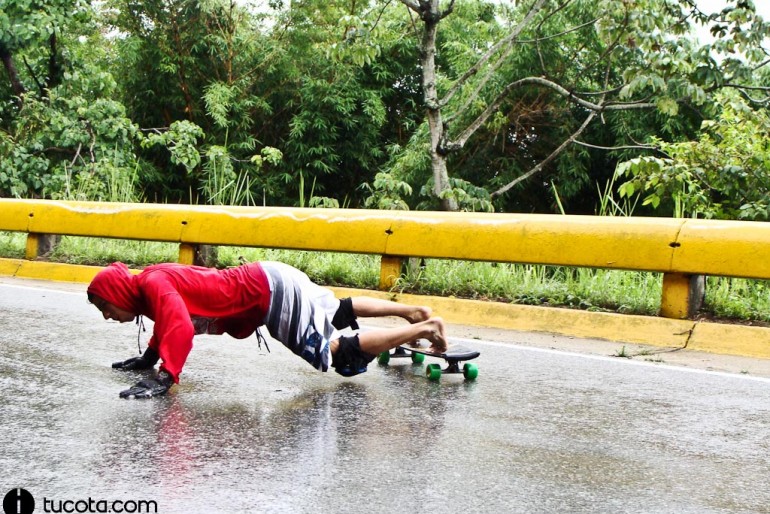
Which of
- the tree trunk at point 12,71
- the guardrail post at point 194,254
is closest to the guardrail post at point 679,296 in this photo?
the guardrail post at point 194,254

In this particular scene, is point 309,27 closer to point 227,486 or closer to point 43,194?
point 43,194

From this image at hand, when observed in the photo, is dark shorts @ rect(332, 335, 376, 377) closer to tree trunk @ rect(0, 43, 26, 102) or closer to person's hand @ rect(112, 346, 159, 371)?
person's hand @ rect(112, 346, 159, 371)

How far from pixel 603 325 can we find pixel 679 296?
1.97ft

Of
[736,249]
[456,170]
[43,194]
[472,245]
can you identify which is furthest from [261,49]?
[736,249]

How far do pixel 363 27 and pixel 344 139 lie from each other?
39.6 ft

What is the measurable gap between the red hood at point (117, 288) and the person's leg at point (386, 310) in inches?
51.2

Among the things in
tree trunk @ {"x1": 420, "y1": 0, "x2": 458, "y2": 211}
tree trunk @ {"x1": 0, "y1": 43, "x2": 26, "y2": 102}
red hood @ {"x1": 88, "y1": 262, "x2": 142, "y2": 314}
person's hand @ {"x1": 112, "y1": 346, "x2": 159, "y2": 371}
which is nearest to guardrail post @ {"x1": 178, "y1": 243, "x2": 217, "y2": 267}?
tree trunk @ {"x1": 420, "y1": 0, "x2": 458, "y2": 211}

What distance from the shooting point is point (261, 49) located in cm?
2462

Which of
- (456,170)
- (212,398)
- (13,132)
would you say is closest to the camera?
(212,398)

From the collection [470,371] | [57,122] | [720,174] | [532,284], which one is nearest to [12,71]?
[57,122]

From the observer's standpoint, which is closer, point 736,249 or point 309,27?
point 736,249

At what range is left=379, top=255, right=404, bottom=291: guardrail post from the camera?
9141mm

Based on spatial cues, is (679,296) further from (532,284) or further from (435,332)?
(435,332)

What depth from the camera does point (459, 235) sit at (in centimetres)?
864
